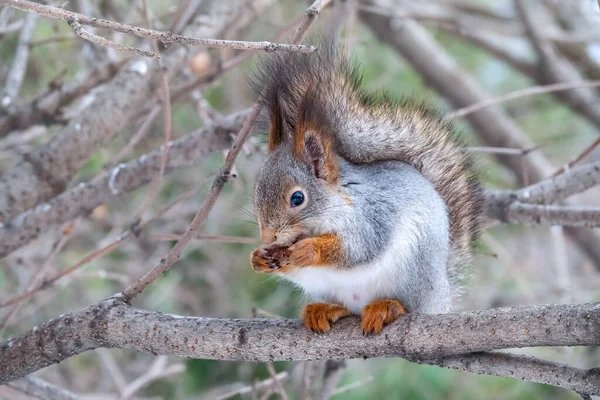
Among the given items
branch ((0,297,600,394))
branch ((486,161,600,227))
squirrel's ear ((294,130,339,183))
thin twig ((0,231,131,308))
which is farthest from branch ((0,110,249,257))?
branch ((486,161,600,227))

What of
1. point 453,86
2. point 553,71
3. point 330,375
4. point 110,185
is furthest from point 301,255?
point 553,71

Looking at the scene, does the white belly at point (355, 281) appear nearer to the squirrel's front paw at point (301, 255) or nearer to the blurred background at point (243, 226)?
the squirrel's front paw at point (301, 255)

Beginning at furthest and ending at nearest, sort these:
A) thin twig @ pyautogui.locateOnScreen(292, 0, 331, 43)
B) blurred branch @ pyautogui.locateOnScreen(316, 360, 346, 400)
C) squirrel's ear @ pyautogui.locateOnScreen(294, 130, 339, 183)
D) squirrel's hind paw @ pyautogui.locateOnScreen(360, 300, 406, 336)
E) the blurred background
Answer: the blurred background, blurred branch @ pyautogui.locateOnScreen(316, 360, 346, 400), squirrel's ear @ pyautogui.locateOnScreen(294, 130, 339, 183), squirrel's hind paw @ pyautogui.locateOnScreen(360, 300, 406, 336), thin twig @ pyautogui.locateOnScreen(292, 0, 331, 43)

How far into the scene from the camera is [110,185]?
179 centimetres

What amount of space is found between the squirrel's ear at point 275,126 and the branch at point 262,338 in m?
0.43

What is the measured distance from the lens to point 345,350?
122 cm

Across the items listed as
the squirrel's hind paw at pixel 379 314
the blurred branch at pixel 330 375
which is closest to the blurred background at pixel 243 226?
the blurred branch at pixel 330 375

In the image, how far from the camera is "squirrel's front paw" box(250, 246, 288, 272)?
4.31 feet

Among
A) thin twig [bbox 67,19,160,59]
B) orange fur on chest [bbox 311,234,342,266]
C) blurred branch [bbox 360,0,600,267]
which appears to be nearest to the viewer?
thin twig [bbox 67,19,160,59]

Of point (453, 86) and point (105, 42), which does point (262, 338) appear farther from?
point (453, 86)

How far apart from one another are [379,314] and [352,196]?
0.29 metres

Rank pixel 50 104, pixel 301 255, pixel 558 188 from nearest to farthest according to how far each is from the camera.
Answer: pixel 301 255 → pixel 558 188 → pixel 50 104

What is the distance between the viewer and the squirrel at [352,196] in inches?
55.0

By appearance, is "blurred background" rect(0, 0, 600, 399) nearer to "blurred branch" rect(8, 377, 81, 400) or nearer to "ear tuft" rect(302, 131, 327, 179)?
"blurred branch" rect(8, 377, 81, 400)
